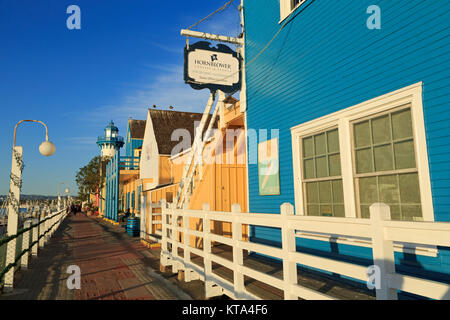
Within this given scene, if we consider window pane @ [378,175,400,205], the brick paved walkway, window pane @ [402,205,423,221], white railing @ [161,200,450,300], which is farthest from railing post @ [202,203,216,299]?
window pane @ [402,205,423,221]

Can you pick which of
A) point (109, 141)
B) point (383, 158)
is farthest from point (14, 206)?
point (109, 141)

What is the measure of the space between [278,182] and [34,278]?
20.4ft

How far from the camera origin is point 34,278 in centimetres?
727

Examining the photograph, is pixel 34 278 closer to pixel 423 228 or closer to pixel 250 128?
pixel 250 128

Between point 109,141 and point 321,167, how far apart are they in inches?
2680

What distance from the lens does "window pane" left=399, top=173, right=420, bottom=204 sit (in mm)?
4371

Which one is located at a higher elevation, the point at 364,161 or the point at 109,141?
the point at 109,141

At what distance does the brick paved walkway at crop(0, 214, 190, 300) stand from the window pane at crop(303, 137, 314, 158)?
3.71m

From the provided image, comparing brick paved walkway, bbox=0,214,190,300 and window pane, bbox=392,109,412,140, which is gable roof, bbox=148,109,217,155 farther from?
window pane, bbox=392,109,412,140

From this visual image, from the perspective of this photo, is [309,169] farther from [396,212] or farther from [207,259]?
[207,259]

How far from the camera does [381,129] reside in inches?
193

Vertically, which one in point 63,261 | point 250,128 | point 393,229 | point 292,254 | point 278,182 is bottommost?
point 63,261

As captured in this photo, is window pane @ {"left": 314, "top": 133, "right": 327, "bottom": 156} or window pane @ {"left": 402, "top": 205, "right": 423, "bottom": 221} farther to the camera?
window pane @ {"left": 314, "top": 133, "right": 327, "bottom": 156}

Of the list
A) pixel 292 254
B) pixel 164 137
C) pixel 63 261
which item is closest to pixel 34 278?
pixel 63 261
